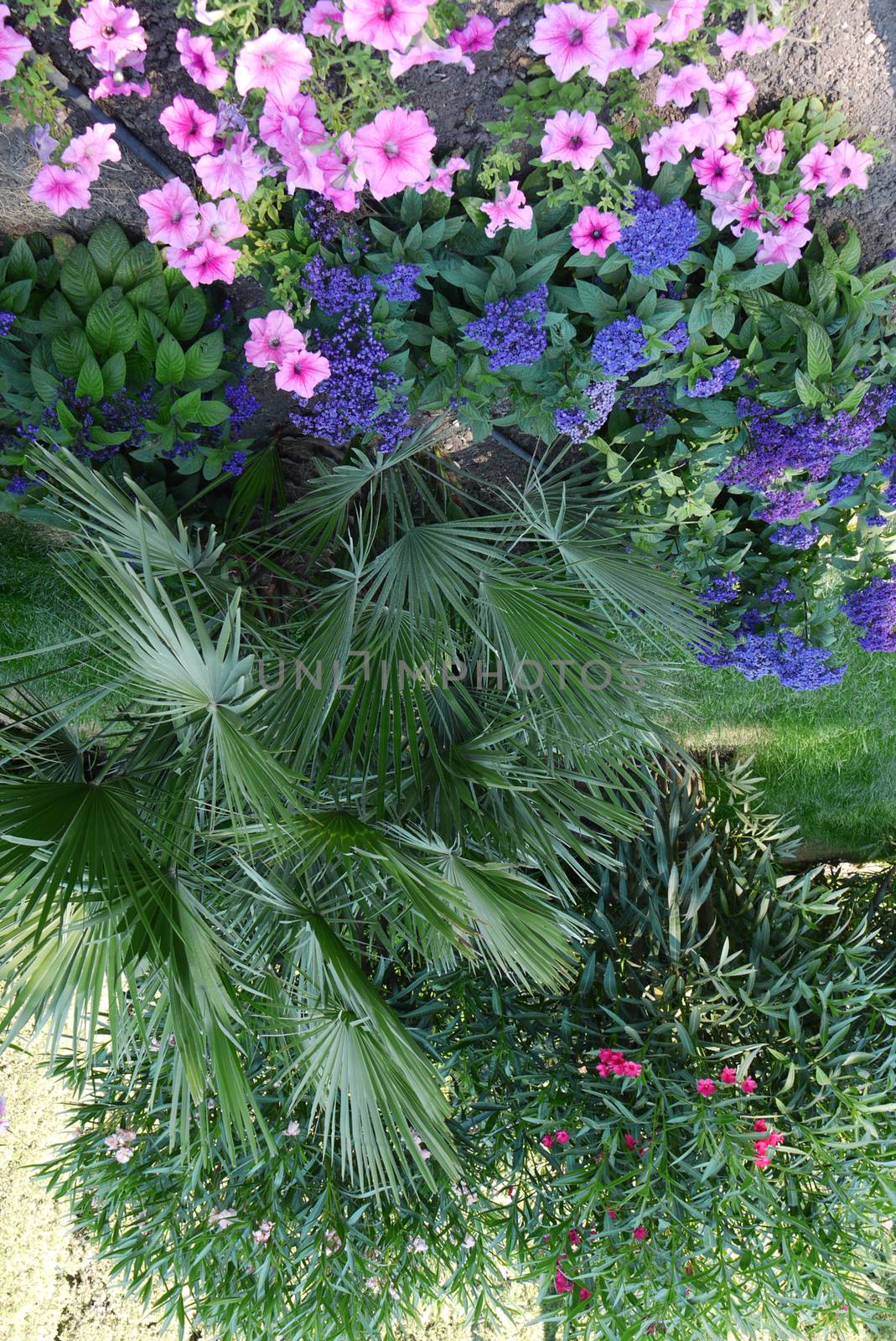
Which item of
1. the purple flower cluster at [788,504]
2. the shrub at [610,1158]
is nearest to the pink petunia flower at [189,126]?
the purple flower cluster at [788,504]

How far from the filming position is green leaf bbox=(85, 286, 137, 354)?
179cm

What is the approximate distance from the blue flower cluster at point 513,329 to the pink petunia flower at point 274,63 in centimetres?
58

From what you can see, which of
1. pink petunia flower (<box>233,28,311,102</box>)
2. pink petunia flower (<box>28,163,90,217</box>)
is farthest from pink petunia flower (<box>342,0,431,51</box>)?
pink petunia flower (<box>28,163,90,217</box>)

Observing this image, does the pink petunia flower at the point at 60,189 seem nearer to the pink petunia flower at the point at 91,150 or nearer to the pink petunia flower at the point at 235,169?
the pink petunia flower at the point at 91,150

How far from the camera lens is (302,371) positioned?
5.68 ft

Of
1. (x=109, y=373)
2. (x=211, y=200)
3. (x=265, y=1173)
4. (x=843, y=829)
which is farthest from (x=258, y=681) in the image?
(x=843, y=829)

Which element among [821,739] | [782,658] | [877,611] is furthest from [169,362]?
[821,739]

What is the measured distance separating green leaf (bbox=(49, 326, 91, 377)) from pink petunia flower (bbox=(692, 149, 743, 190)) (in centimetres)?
134

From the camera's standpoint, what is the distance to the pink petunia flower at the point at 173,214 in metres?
1.57

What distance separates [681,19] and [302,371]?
0.90 meters

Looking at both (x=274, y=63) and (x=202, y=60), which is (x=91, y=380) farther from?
(x=274, y=63)

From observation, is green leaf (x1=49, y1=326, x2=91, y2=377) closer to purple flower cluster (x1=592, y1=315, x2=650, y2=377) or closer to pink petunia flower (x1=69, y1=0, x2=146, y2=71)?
pink petunia flower (x1=69, y1=0, x2=146, y2=71)

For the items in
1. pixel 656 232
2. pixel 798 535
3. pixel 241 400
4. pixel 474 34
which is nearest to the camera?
pixel 474 34

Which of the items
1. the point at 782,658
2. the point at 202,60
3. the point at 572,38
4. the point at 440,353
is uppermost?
the point at 572,38
